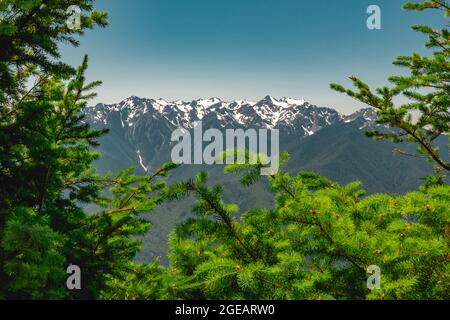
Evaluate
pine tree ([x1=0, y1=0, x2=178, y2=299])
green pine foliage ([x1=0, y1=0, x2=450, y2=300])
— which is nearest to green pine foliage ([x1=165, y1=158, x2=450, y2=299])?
green pine foliage ([x1=0, y1=0, x2=450, y2=300])

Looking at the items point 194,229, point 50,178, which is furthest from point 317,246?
point 50,178

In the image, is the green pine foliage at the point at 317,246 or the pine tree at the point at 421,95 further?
the pine tree at the point at 421,95

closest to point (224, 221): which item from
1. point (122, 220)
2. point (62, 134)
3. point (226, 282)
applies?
point (226, 282)

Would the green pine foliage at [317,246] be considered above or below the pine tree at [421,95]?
below

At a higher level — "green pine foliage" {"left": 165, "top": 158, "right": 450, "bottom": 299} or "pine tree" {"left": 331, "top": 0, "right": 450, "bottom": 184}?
"pine tree" {"left": 331, "top": 0, "right": 450, "bottom": 184}

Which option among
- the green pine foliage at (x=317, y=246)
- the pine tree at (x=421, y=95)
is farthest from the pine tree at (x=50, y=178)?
the pine tree at (x=421, y=95)

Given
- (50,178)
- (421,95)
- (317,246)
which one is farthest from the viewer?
(421,95)

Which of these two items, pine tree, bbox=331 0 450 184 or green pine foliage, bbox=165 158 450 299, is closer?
green pine foliage, bbox=165 158 450 299

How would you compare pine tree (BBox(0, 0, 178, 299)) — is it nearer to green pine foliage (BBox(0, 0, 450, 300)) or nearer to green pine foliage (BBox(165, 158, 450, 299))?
green pine foliage (BBox(0, 0, 450, 300))

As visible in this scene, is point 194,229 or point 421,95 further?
point 421,95

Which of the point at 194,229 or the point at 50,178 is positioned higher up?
the point at 50,178

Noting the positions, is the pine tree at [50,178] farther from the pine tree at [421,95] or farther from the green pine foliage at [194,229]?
the pine tree at [421,95]

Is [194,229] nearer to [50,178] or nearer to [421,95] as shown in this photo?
[50,178]
